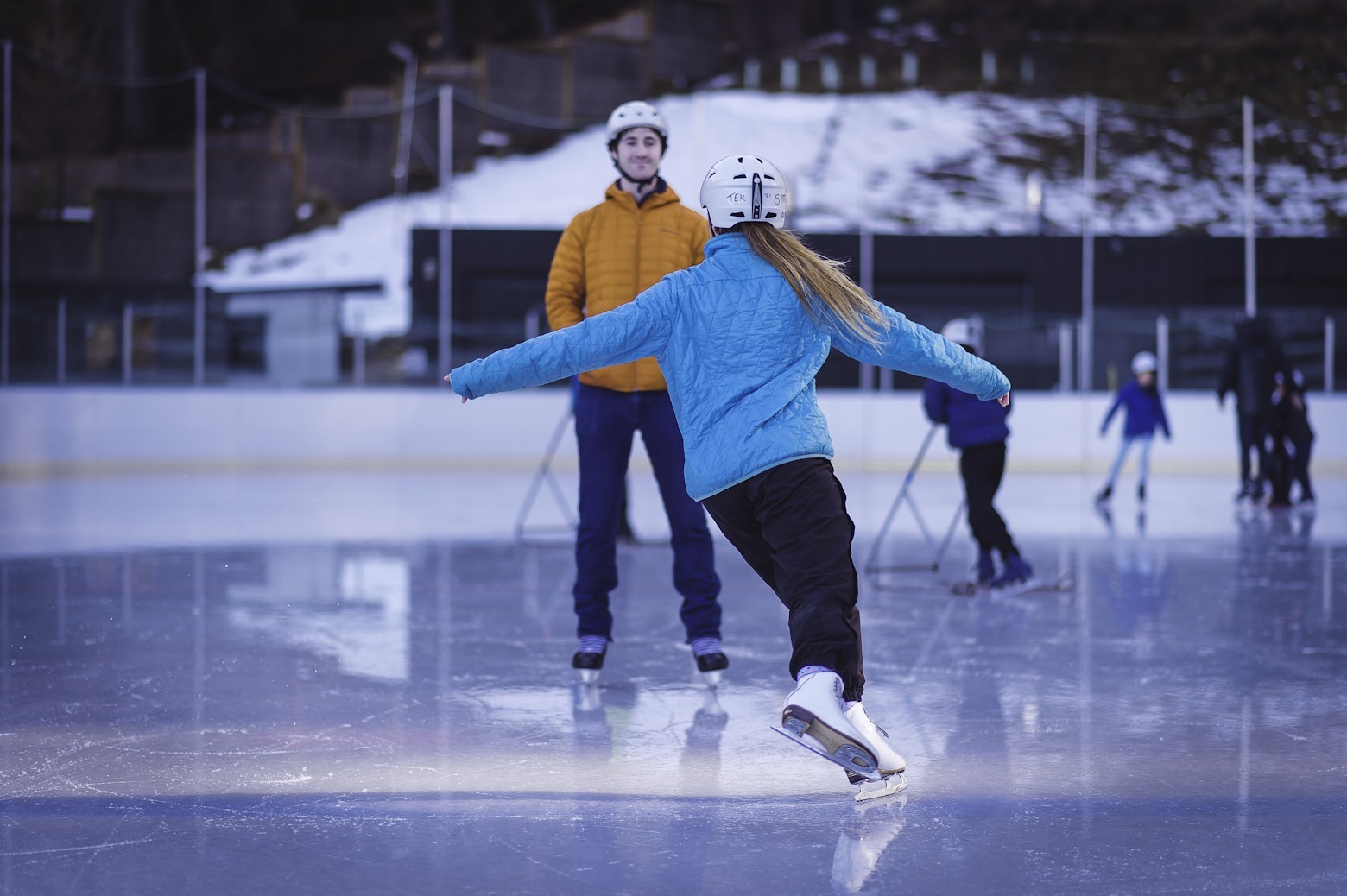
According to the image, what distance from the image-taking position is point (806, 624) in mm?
2750

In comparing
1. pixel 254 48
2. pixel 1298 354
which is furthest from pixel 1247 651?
pixel 254 48

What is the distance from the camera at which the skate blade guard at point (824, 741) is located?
8.65 ft

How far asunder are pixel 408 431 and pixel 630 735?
39.8 ft

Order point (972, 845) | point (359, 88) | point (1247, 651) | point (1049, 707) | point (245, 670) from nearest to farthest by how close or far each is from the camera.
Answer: point (972, 845)
point (1049, 707)
point (245, 670)
point (1247, 651)
point (359, 88)

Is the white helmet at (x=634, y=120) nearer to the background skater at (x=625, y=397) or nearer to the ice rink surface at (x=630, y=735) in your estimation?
the background skater at (x=625, y=397)

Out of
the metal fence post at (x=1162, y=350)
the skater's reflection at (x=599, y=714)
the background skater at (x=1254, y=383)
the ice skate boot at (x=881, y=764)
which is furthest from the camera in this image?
the metal fence post at (x=1162, y=350)

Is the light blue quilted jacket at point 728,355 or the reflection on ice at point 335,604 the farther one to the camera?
the reflection on ice at point 335,604

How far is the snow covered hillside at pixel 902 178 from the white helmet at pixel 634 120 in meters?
11.2

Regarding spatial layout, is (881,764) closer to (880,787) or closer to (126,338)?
(880,787)

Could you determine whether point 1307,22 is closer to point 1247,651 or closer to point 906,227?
point 906,227

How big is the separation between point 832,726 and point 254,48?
32139mm

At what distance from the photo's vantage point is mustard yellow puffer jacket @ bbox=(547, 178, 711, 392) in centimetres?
407

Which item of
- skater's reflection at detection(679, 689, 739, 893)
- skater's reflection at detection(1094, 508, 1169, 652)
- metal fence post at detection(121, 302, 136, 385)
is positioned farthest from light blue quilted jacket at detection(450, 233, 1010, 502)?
metal fence post at detection(121, 302, 136, 385)

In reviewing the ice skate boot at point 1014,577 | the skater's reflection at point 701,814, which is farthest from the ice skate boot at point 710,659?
the ice skate boot at point 1014,577
